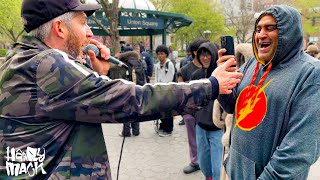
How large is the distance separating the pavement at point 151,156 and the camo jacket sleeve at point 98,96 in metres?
3.10

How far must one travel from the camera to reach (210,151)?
3490 mm

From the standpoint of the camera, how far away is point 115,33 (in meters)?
9.62

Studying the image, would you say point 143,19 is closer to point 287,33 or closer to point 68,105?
point 287,33

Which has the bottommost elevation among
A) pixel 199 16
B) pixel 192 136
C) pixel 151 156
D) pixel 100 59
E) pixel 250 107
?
pixel 151 156

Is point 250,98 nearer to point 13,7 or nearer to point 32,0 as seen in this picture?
point 32,0

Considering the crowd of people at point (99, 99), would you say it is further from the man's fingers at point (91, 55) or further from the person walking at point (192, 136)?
the person walking at point (192, 136)

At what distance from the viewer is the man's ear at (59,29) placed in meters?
1.31

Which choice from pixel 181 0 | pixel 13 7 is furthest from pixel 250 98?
pixel 13 7

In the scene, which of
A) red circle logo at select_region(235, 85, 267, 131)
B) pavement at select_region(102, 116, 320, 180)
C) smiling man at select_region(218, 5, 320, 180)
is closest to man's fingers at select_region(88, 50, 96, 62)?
smiling man at select_region(218, 5, 320, 180)

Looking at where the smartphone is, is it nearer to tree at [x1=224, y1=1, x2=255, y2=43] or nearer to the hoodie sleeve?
the hoodie sleeve

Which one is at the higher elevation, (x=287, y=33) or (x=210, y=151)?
(x=287, y=33)

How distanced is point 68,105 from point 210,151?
2545 mm

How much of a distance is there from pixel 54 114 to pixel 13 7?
3253 cm

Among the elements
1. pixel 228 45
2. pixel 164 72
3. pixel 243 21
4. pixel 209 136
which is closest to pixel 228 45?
pixel 228 45
